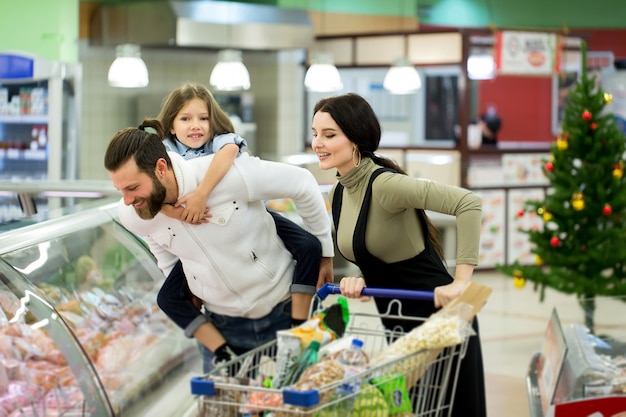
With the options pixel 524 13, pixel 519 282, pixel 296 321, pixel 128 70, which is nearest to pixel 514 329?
pixel 519 282

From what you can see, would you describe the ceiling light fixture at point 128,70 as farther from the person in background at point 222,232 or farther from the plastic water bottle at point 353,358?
the plastic water bottle at point 353,358

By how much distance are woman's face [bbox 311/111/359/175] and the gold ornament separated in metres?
4.59

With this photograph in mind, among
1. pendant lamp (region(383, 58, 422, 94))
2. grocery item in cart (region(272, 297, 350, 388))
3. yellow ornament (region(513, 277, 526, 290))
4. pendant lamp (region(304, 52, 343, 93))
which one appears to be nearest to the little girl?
grocery item in cart (region(272, 297, 350, 388))

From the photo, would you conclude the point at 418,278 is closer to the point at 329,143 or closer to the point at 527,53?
the point at 329,143

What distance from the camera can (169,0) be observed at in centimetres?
1148

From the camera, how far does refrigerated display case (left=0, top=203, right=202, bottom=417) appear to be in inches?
115

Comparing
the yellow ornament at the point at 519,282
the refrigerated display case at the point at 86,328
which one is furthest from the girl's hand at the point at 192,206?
the yellow ornament at the point at 519,282

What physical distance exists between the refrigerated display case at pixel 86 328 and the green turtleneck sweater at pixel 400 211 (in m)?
1.03

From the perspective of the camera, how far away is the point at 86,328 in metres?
3.45

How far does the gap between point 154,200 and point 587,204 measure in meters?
5.09

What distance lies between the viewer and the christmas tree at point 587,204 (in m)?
6.79

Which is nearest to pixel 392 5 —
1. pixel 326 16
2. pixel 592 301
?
pixel 326 16

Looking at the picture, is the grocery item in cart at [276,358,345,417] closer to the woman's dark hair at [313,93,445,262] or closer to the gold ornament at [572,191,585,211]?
the woman's dark hair at [313,93,445,262]

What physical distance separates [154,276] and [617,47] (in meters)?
15.5
